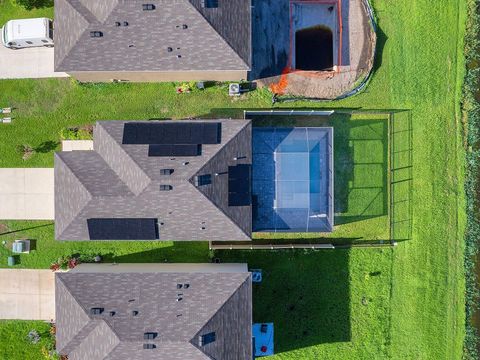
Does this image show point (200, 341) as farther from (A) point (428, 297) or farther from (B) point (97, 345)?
(A) point (428, 297)

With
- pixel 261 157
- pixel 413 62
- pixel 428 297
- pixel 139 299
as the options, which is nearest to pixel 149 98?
pixel 261 157

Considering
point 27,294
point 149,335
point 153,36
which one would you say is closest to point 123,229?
point 149,335

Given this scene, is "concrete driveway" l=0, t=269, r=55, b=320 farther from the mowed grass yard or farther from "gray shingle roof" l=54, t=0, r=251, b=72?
"gray shingle roof" l=54, t=0, r=251, b=72

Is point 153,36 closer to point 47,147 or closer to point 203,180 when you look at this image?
point 203,180

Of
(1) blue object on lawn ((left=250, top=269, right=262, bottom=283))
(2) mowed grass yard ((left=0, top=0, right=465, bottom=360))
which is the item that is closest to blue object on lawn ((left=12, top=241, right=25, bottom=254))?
(2) mowed grass yard ((left=0, top=0, right=465, bottom=360))

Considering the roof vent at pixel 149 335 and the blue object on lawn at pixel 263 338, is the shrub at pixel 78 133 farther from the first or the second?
the blue object on lawn at pixel 263 338

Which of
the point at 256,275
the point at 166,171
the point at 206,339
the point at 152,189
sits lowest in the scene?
the point at 206,339
